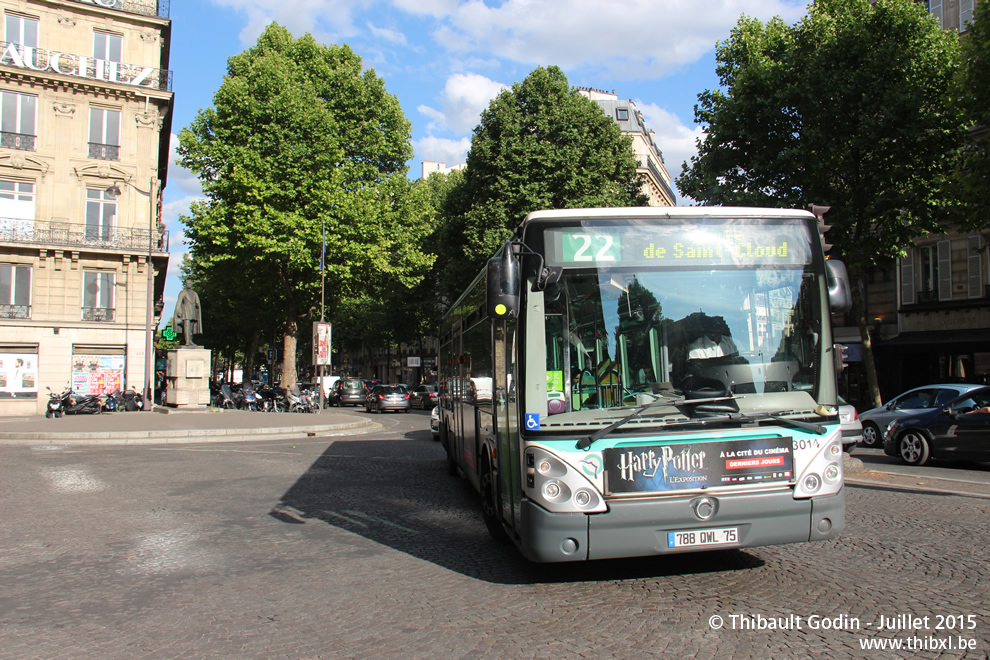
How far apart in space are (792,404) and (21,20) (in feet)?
126

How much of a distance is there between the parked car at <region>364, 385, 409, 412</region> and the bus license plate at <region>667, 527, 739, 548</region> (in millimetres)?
32949

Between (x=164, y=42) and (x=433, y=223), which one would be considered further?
(x=433, y=223)

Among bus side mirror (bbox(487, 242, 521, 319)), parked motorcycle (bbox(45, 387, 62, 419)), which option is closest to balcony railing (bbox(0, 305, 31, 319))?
parked motorcycle (bbox(45, 387, 62, 419))

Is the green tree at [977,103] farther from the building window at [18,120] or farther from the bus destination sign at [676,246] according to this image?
the building window at [18,120]

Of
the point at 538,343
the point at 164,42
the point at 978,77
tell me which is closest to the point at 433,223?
the point at 164,42

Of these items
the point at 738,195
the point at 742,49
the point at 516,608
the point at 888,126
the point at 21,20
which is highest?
the point at 21,20

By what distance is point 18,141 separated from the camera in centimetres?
3325

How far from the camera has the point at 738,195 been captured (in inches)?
951

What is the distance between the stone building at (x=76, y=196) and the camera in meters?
32.9

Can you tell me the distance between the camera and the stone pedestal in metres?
27.9

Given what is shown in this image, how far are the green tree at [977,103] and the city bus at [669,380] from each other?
1448 centimetres

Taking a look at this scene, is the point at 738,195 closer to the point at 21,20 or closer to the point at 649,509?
the point at 649,509

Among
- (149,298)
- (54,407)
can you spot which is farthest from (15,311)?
(54,407)

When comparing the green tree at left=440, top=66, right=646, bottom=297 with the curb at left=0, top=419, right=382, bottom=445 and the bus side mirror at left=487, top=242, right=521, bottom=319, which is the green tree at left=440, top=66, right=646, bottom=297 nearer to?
the curb at left=0, top=419, right=382, bottom=445
